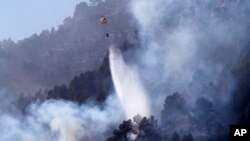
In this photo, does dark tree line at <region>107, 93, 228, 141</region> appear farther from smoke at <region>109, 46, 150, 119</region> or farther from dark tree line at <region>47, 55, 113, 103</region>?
dark tree line at <region>47, 55, 113, 103</region>

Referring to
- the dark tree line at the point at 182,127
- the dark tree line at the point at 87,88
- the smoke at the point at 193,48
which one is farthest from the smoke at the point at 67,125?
the smoke at the point at 193,48

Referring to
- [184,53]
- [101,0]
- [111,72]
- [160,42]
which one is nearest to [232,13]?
[184,53]

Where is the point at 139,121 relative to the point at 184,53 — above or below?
below

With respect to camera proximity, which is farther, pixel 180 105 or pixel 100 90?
pixel 100 90

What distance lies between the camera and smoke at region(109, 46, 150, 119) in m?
91.3

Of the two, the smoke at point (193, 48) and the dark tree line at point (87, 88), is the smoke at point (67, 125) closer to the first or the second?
the dark tree line at point (87, 88)

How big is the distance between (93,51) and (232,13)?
5753 cm

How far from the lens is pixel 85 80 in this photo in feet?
331

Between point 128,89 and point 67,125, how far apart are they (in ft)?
80.3

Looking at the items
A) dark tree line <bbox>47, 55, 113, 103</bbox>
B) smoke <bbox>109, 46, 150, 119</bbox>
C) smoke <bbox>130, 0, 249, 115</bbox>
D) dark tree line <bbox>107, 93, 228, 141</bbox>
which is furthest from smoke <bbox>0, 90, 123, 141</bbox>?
smoke <bbox>130, 0, 249, 115</bbox>

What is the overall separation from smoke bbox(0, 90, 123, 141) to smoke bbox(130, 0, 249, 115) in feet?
40.9

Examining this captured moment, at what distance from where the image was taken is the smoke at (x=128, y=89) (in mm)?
91312

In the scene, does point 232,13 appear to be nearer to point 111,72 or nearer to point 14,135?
point 111,72

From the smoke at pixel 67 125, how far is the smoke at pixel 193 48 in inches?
491
